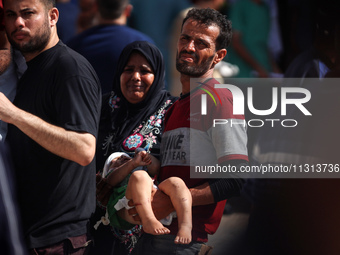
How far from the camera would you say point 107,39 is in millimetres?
5020

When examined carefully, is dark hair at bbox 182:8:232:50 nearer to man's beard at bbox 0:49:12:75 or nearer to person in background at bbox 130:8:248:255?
person in background at bbox 130:8:248:255

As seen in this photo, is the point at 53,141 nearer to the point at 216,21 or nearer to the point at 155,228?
the point at 155,228

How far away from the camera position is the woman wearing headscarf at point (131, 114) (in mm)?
3877

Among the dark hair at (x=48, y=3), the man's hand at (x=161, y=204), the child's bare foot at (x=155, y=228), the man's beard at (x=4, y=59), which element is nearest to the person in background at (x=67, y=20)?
the man's beard at (x=4, y=59)

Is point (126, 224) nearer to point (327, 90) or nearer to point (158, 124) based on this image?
point (158, 124)

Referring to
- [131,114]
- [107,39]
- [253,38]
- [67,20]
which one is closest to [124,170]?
[131,114]

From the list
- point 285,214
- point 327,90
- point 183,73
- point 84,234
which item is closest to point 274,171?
point 285,214

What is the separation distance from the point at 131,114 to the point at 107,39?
1.10 metres

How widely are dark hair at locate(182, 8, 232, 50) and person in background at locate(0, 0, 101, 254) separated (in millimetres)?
725

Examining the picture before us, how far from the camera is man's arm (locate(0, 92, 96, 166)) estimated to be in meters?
3.04

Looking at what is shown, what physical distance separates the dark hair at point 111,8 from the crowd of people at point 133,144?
1.07 m

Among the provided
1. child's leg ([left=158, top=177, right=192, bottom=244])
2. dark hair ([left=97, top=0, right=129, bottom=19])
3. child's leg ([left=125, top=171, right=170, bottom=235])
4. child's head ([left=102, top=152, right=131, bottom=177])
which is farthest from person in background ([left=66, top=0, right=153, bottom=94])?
child's leg ([left=158, top=177, right=192, bottom=244])

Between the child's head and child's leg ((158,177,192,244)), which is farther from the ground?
the child's head

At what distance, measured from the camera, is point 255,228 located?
15.0ft
